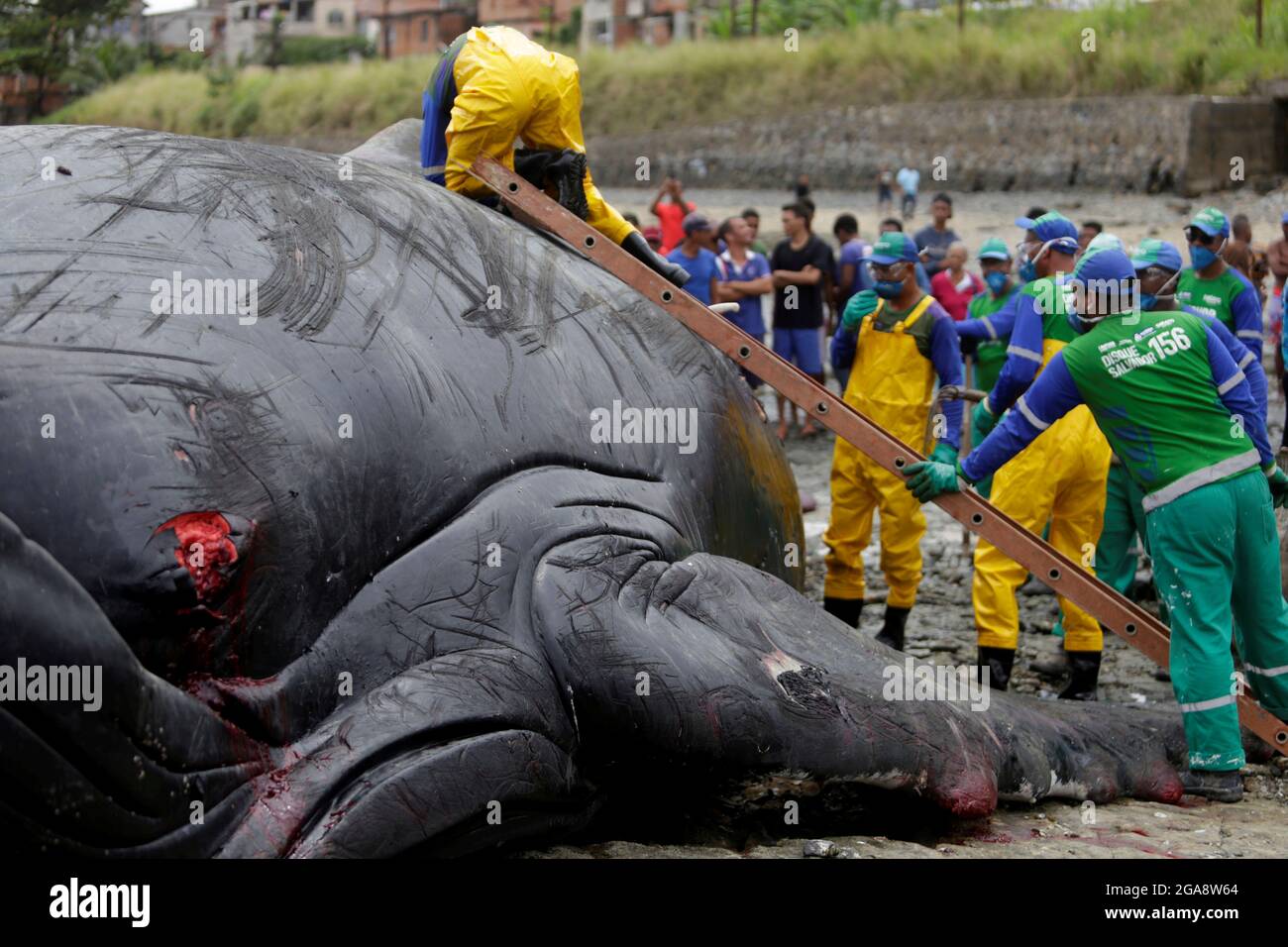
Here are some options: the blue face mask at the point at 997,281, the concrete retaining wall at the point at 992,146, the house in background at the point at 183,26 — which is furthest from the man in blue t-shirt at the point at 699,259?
the house in background at the point at 183,26

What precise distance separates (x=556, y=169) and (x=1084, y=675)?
365 cm

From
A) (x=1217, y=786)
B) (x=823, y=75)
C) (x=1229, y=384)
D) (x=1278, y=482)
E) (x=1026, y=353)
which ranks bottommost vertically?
(x=1217, y=786)

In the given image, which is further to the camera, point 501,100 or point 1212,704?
point 1212,704

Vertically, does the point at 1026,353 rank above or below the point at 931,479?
above

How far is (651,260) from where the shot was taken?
21.6 feet

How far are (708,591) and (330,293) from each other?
4.79 ft

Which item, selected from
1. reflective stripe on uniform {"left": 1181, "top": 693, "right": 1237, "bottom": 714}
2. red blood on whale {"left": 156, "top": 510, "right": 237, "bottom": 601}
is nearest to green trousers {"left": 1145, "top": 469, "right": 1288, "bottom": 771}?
reflective stripe on uniform {"left": 1181, "top": 693, "right": 1237, "bottom": 714}

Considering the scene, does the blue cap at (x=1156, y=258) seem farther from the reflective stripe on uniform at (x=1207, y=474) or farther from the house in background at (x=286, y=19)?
the house in background at (x=286, y=19)

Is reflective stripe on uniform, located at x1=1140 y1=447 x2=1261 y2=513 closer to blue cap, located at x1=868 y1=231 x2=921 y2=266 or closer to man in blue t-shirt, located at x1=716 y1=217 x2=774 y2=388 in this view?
blue cap, located at x1=868 y1=231 x2=921 y2=266

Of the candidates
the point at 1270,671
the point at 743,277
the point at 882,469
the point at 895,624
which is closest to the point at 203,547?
the point at 1270,671

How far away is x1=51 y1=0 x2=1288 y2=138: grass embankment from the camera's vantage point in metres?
28.0

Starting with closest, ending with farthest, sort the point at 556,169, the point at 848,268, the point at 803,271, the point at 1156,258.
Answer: the point at 556,169, the point at 1156,258, the point at 803,271, the point at 848,268

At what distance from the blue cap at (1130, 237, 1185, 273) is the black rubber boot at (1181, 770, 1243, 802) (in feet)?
8.26

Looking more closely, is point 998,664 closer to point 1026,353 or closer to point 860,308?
point 1026,353
